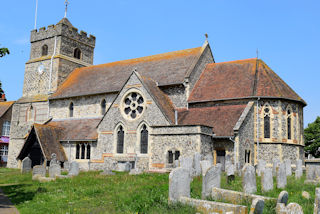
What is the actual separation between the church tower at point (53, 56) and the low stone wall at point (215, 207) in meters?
29.1

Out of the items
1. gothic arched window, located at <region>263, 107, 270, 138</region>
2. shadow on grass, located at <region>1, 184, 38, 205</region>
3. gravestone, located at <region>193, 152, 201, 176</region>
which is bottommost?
shadow on grass, located at <region>1, 184, 38, 205</region>

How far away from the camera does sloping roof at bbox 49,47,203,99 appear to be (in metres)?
28.1

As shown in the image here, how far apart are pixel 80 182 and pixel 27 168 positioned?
10.0 m

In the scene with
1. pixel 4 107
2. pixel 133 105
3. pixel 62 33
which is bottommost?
pixel 133 105

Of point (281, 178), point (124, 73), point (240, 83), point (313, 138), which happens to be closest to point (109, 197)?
point (281, 178)

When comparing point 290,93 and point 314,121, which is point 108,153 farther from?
point 314,121

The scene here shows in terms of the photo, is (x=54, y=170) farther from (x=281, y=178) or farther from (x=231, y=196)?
(x=231, y=196)

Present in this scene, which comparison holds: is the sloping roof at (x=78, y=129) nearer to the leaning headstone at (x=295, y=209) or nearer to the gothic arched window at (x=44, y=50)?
the gothic arched window at (x=44, y=50)

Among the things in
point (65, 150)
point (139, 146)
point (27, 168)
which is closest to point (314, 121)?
point (139, 146)

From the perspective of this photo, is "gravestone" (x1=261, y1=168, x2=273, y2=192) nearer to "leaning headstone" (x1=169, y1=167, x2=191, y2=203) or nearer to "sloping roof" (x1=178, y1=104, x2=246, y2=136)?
"leaning headstone" (x1=169, y1=167, x2=191, y2=203)

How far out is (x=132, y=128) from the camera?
81.8 feet

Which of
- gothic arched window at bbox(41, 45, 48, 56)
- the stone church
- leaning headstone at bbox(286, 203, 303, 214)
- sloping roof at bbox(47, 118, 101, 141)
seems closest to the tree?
the stone church

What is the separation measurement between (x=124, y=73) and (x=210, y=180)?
22371 mm

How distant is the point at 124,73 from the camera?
31.5 meters
